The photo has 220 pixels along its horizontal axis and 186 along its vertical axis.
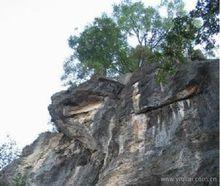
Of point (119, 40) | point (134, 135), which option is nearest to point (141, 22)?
point (119, 40)

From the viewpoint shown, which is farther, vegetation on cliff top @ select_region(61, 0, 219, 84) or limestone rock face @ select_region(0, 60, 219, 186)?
vegetation on cliff top @ select_region(61, 0, 219, 84)

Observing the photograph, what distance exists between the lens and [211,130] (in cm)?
1602

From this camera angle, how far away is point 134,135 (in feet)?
Answer: 62.8

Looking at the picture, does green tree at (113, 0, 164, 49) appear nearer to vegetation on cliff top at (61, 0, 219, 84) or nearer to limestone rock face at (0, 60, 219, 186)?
vegetation on cliff top at (61, 0, 219, 84)

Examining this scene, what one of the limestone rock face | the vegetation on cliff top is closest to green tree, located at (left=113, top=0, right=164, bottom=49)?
the vegetation on cliff top

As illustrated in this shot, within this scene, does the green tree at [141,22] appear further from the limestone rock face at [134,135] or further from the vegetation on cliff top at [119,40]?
the limestone rock face at [134,135]

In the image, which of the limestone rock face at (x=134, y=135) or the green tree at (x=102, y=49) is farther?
the green tree at (x=102, y=49)

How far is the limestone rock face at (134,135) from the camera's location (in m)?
16.2

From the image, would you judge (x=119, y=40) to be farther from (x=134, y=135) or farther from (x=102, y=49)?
(x=134, y=135)

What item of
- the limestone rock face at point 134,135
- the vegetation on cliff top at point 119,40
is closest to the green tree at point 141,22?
the vegetation on cliff top at point 119,40

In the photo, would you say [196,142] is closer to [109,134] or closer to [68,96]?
[109,134]

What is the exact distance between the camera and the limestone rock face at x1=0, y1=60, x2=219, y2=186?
16.2 m

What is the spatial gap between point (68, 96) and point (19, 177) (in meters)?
5.36

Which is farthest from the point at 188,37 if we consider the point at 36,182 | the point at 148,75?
the point at 36,182
